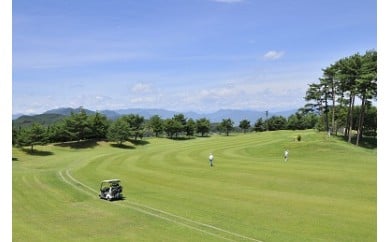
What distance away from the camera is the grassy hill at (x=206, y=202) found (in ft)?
77.3

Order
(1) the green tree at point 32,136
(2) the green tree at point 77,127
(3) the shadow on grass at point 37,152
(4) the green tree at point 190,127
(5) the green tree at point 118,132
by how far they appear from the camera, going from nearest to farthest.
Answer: (1) the green tree at point 32,136, (3) the shadow on grass at point 37,152, (2) the green tree at point 77,127, (5) the green tree at point 118,132, (4) the green tree at point 190,127

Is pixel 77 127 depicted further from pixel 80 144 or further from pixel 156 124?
pixel 156 124

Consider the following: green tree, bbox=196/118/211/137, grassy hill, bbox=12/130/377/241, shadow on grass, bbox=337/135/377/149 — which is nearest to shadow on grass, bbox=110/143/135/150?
green tree, bbox=196/118/211/137

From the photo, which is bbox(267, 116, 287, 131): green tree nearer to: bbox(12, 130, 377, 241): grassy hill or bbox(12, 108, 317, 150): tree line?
bbox(12, 108, 317, 150): tree line

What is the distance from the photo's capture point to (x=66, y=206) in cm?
3250

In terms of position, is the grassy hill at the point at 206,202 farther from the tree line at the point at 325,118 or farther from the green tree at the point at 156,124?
the green tree at the point at 156,124

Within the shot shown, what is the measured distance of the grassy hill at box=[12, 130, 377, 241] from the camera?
77.3 feet


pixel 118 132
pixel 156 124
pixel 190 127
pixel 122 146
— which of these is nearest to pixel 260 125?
pixel 190 127

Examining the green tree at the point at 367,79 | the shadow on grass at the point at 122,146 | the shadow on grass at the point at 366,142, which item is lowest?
the shadow on grass at the point at 122,146

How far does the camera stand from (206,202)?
1253 inches

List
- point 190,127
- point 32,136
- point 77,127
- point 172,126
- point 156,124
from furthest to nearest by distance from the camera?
point 190,127 → point 156,124 → point 172,126 → point 77,127 → point 32,136

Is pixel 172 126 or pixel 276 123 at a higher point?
pixel 276 123

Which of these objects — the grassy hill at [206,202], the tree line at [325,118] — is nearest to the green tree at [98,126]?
the tree line at [325,118]
